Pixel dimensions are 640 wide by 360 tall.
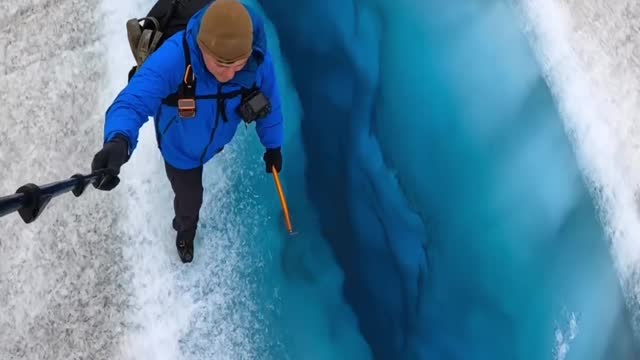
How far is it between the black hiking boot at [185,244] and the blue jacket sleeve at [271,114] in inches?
25.9

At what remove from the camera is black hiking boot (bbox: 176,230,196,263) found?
334 centimetres

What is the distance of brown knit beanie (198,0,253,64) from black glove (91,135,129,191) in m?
0.40

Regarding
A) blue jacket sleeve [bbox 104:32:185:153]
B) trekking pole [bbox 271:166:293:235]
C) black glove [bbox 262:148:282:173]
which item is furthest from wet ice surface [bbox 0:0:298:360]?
blue jacket sleeve [bbox 104:32:185:153]

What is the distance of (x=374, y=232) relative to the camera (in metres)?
3.56

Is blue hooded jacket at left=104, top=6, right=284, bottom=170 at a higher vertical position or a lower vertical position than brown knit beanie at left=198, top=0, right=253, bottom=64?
lower

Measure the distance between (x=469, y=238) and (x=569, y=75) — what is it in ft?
2.93

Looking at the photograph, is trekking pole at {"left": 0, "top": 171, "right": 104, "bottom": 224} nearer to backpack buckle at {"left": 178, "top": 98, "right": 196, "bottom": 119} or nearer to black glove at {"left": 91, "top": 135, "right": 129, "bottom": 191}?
black glove at {"left": 91, "top": 135, "right": 129, "bottom": 191}

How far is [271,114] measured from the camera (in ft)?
9.00

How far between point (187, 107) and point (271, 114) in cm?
42

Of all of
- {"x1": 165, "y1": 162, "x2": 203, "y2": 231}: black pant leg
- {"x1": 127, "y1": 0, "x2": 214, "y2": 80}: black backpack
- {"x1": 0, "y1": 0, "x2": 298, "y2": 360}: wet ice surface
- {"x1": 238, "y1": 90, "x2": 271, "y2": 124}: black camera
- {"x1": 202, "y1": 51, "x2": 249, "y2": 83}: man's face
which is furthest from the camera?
{"x1": 0, "y1": 0, "x2": 298, "y2": 360}: wet ice surface

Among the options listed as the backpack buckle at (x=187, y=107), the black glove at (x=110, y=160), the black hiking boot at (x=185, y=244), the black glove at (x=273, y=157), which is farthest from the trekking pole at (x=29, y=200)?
the black hiking boot at (x=185, y=244)

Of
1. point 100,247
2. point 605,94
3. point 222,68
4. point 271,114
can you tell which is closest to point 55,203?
point 100,247

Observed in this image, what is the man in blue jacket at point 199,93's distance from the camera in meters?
2.15

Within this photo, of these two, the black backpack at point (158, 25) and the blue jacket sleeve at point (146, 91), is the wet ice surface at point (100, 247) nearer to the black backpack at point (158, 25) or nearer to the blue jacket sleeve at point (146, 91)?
the black backpack at point (158, 25)
